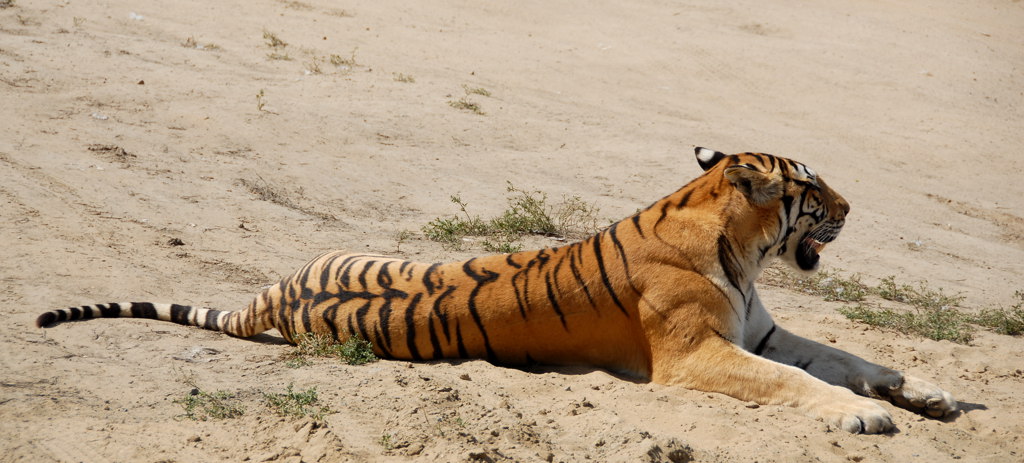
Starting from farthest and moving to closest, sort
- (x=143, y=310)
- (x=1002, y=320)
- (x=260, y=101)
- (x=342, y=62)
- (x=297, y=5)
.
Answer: (x=297, y=5) → (x=342, y=62) → (x=260, y=101) → (x=1002, y=320) → (x=143, y=310)

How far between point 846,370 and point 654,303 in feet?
3.72

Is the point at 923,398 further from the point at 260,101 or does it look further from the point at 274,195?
the point at 260,101

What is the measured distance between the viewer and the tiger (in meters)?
4.83

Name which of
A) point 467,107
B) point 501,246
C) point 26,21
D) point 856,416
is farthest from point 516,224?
point 26,21

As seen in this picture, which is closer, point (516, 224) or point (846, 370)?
point (846, 370)

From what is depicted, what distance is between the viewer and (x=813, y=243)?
5.28 m

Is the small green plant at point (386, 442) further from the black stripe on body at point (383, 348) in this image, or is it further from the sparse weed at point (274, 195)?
the sparse weed at point (274, 195)

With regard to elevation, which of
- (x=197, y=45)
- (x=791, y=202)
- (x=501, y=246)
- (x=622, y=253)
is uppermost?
(x=791, y=202)

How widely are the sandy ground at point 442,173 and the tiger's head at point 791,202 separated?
0.92 m

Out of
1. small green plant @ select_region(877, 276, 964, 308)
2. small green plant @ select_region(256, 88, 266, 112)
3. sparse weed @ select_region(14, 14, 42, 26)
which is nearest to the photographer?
small green plant @ select_region(877, 276, 964, 308)

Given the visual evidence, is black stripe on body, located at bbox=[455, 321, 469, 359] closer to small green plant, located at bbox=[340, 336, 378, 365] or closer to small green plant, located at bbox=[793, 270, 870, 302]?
small green plant, located at bbox=[340, 336, 378, 365]

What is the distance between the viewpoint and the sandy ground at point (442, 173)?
425 centimetres

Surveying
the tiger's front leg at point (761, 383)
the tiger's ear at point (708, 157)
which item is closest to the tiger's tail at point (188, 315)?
the tiger's front leg at point (761, 383)

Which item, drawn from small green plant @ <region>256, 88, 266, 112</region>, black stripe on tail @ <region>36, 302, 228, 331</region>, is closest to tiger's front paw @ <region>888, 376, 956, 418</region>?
black stripe on tail @ <region>36, 302, 228, 331</region>
